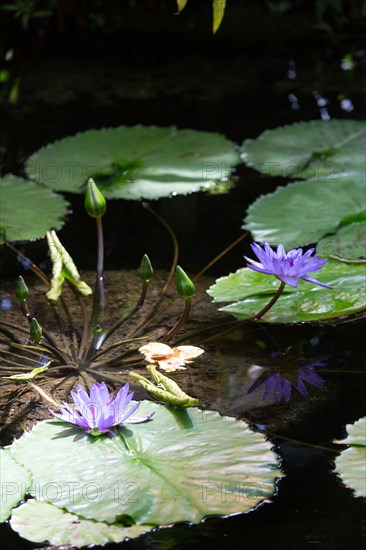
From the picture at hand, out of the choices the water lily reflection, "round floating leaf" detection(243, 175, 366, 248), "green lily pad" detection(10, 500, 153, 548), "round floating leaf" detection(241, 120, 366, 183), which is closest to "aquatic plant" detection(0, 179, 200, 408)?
the water lily reflection

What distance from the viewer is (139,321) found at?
80.0 inches

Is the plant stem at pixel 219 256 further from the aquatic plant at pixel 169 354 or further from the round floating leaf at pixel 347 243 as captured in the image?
the aquatic plant at pixel 169 354

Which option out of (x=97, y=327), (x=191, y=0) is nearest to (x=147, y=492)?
(x=97, y=327)

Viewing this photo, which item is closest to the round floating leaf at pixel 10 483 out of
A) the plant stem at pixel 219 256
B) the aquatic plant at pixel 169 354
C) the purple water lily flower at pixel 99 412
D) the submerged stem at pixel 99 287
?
the purple water lily flower at pixel 99 412

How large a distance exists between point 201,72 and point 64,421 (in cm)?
270

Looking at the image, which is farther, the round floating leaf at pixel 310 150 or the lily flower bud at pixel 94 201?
the round floating leaf at pixel 310 150

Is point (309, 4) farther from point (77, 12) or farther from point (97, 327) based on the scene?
point (97, 327)

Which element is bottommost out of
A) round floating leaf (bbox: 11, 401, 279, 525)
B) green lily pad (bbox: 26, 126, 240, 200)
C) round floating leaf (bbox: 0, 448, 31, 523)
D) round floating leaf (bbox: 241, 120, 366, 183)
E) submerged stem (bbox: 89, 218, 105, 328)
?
round floating leaf (bbox: 0, 448, 31, 523)

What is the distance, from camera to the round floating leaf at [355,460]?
139 centimetres

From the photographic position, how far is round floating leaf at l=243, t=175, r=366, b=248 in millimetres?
2285

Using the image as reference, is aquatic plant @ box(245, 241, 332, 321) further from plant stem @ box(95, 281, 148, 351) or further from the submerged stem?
the submerged stem

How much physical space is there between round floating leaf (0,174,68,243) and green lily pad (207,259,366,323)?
0.70m

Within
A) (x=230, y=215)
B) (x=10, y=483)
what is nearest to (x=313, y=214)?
(x=230, y=215)

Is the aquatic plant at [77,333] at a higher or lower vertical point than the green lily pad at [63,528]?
higher
